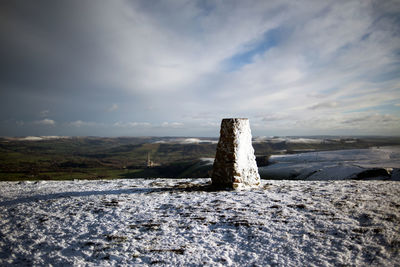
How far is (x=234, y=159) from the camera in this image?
10977 millimetres

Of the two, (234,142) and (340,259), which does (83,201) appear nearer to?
(234,142)

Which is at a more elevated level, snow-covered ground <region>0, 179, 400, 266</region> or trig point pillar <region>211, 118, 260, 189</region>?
trig point pillar <region>211, 118, 260, 189</region>

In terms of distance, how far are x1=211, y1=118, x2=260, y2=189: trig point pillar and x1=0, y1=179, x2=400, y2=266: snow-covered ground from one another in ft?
4.02

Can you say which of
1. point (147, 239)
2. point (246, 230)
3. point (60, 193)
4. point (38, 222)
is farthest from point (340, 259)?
point (60, 193)

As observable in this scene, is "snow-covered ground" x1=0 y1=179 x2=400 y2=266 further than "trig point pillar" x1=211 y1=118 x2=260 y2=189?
No

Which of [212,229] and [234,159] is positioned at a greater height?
[234,159]

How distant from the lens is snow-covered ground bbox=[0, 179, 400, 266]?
523cm

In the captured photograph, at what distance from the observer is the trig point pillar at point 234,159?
11.0 meters

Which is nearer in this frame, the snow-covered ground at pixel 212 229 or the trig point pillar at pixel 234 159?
the snow-covered ground at pixel 212 229

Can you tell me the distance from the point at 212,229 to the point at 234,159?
16.2ft

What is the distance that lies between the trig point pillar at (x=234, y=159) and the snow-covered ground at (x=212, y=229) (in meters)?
1.23

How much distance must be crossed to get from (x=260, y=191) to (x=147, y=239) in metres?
6.41

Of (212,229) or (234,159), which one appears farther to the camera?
(234,159)

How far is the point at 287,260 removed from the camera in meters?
5.03
